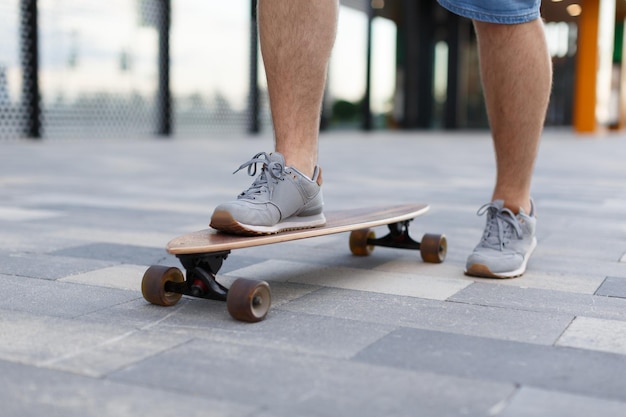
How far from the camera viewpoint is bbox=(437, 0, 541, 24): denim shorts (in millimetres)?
1942

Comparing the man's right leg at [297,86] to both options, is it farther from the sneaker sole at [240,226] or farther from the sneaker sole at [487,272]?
the sneaker sole at [487,272]

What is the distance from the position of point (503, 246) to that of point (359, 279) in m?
0.39

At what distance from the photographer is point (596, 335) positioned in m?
1.40

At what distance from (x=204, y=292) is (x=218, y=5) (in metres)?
12.0

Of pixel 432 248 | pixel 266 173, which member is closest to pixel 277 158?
pixel 266 173

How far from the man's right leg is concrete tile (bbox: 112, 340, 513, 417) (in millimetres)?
593

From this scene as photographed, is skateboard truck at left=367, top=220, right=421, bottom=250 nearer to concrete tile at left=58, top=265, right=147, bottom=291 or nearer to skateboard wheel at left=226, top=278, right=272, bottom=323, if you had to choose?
concrete tile at left=58, top=265, right=147, bottom=291

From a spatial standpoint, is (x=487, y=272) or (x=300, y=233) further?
(x=487, y=272)

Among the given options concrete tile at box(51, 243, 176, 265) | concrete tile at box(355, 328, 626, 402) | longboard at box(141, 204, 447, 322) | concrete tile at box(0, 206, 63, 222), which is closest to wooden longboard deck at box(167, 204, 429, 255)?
longboard at box(141, 204, 447, 322)

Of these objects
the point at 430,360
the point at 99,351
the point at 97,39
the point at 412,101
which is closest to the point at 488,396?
the point at 430,360

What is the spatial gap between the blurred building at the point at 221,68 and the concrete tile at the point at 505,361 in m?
4.60

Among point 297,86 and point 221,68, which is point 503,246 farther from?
point 221,68

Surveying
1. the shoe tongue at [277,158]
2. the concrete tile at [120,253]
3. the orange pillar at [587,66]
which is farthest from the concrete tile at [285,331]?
the orange pillar at [587,66]

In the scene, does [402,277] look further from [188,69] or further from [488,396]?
[188,69]
